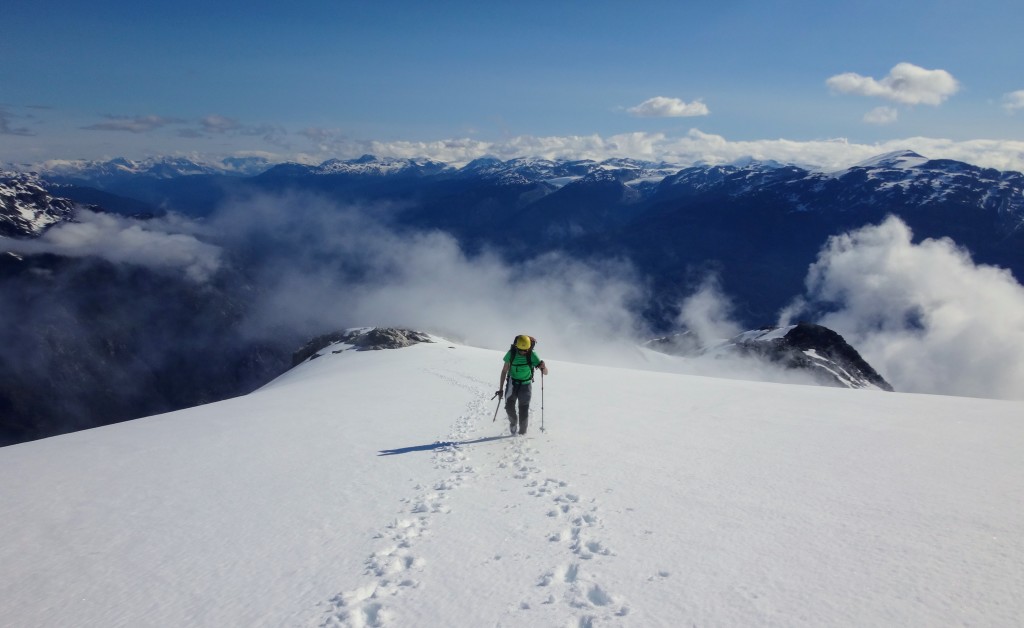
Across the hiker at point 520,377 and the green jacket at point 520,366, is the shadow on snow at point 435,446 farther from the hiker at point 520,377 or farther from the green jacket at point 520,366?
the green jacket at point 520,366

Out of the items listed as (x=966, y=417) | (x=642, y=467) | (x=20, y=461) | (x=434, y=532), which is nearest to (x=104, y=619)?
(x=434, y=532)

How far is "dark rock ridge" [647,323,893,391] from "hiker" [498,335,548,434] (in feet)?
402

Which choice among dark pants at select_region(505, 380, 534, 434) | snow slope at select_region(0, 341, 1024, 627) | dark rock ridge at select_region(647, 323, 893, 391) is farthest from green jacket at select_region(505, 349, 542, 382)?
dark rock ridge at select_region(647, 323, 893, 391)

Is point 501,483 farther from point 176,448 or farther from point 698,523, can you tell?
point 176,448

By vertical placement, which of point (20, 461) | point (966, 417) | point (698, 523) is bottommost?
point (20, 461)

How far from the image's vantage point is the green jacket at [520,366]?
14062mm

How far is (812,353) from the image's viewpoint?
132 metres

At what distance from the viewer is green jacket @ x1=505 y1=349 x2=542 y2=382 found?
14062mm

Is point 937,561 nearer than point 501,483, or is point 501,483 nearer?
point 937,561

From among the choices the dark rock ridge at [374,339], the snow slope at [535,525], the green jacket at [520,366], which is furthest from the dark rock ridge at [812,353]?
the green jacket at [520,366]

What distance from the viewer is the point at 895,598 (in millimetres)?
5469

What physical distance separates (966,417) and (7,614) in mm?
20888

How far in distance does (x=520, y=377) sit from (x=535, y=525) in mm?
6385

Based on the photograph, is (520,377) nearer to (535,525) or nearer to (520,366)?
(520,366)
